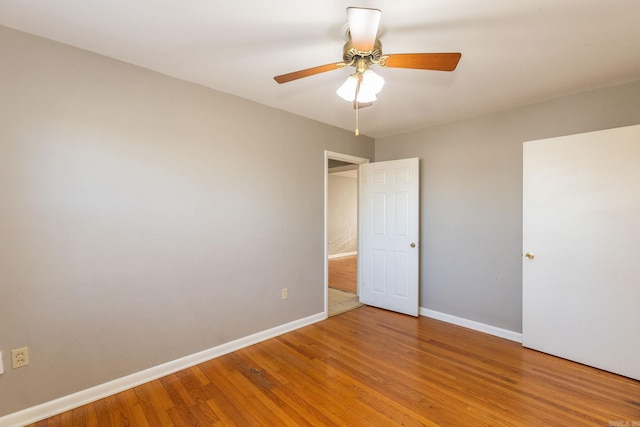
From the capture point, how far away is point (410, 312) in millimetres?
3494

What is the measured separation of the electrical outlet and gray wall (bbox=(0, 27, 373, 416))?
0.11ft

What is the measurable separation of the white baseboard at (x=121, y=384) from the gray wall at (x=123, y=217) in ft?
0.17

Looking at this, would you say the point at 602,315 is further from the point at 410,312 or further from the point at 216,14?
the point at 216,14

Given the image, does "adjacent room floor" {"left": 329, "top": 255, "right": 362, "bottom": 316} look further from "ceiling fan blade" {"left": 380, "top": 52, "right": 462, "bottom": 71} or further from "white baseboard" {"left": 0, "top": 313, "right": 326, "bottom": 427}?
"ceiling fan blade" {"left": 380, "top": 52, "right": 462, "bottom": 71}

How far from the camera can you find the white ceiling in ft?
4.93

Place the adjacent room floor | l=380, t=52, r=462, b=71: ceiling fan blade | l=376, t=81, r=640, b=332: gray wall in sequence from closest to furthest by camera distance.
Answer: l=380, t=52, r=462, b=71: ceiling fan blade, l=376, t=81, r=640, b=332: gray wall, the adjacent room floor

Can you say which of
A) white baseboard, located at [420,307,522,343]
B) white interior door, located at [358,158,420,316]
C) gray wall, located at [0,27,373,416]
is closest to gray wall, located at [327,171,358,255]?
white interior door, located at [358,158,420,316]

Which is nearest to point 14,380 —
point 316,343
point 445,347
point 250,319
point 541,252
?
point 250,319

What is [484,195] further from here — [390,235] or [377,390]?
[377,390]

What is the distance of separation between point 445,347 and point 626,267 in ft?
5.13

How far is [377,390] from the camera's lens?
2.06 meters

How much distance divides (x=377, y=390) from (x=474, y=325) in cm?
170

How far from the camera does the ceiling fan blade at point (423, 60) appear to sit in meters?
Result: 1.40

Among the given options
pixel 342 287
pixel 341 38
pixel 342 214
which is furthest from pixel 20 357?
pixel 342 214
